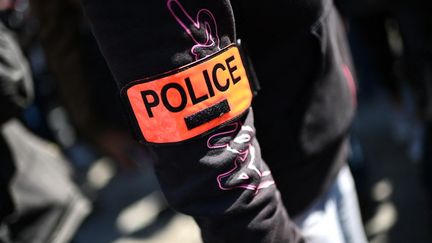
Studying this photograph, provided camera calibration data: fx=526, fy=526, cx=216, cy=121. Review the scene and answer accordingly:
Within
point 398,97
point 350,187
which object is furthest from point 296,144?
A: point 398,97

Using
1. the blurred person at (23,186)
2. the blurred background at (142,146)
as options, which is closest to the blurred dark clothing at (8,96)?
the blurred person at (23,186)

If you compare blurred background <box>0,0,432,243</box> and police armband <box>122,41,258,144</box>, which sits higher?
police armband <box>122,41,258,144</box>

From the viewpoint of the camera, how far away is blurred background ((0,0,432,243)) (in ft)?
5.47

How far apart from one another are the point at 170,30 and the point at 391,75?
1831 millimetres

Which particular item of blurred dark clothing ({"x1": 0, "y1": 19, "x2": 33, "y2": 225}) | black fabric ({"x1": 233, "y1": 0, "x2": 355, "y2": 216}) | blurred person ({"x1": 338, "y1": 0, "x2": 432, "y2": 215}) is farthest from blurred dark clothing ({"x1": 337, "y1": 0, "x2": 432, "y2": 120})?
blurred dark clothing ({"x1": 0, "y1": 19, "x2": 33, "y2": 225})

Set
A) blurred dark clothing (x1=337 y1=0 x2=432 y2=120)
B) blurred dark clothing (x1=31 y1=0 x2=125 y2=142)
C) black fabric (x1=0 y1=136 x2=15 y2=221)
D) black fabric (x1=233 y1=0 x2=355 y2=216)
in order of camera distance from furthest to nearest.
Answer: blurred dark clothing (x1=31 y1=0 x2=125 y2=142), blurred dark clothing (x1=337 y1=0 x2=432 y2=120), black fabric (x1=0 y1=136 x2=15 y2=221), black fabric (x1=233 y1=0 x2=355 y2=216)

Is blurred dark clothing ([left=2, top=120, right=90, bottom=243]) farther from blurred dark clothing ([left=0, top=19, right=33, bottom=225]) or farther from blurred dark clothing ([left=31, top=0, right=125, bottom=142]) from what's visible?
blurred dark clothing ([left=31, top=0, right=125, bottom=142])

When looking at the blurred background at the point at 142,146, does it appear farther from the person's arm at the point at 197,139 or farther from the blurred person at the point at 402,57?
the person's arm at the point at 197,139

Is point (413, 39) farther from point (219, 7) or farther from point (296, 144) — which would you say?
point (219, 7)

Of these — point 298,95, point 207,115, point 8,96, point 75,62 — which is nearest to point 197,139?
point 207,115

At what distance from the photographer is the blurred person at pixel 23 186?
40.1 inches

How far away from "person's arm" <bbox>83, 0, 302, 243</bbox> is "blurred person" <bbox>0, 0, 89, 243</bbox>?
0.49 m

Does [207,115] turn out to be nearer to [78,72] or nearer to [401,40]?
[401,40]

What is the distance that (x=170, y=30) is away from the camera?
0.58 metres
